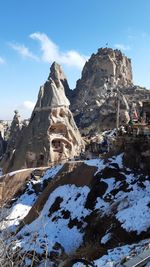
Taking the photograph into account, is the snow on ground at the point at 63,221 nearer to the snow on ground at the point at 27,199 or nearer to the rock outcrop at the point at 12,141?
the snow on ground at the point at 27,199

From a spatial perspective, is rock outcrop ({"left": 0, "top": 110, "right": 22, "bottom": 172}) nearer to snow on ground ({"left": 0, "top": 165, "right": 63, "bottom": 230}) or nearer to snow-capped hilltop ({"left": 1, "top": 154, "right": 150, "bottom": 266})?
snow on ground ({"left": 0, "top": 165, "right": 63, "bottom": 230})

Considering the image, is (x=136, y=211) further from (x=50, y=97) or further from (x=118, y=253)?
(x=50, y=97)

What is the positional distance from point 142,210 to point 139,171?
13.6ft

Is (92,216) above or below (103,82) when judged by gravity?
below

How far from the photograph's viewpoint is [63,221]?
22828mm

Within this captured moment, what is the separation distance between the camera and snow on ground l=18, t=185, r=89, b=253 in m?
20.7

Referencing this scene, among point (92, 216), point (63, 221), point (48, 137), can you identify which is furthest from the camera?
point (48, 137)

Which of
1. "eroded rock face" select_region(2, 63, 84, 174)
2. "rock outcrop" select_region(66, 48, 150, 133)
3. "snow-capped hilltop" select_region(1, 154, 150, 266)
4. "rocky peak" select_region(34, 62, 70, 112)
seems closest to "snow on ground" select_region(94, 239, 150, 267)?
"snow-capped hilltop" select_region(1, 154, 150, 266)

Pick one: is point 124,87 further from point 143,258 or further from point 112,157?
point 143,258

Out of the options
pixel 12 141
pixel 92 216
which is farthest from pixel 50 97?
pixel 92 216

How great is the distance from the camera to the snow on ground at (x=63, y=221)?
2069 cm

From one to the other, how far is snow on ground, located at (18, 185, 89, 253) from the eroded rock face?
22081mm

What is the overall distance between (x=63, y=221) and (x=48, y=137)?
2661 centimetres

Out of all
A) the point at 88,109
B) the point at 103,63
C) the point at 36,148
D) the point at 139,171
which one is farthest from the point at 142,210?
the point at 103,63
